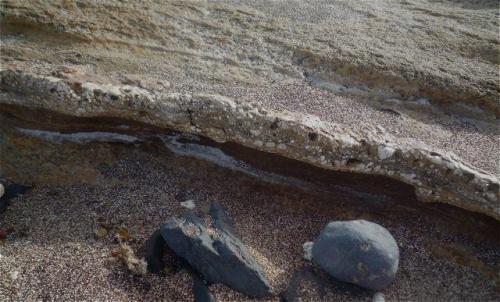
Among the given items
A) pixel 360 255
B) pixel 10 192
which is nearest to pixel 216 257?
pixel 360 255

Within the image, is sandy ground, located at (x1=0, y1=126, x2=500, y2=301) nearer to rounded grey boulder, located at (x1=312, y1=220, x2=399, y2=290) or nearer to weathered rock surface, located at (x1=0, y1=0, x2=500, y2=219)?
rounded grey boulder, located at (x1=312, y1=220, x2=399, y2=290)

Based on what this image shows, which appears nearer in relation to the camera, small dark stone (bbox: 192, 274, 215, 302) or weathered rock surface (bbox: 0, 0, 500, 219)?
small dark stone (bbox: 192, 274, 215, 302)

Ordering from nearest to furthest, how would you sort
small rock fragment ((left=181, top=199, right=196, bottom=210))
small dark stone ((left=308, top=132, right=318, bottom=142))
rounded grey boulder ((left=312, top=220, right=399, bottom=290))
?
1. rounded grey boulder ((left=312, top=220, right=399, bottom=290))
2. small dark stone ((left=308, top=132, right=318, bottom=142))
3. small rock fragment ((left=181, top=199, right=196, bottom=210))

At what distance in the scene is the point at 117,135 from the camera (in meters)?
3.39

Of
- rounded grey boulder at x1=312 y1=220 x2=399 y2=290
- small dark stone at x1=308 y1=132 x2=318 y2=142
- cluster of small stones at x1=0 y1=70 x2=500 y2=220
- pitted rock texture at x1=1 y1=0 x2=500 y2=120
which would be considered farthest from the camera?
pitted rock texture at x1=1 y1=0 x2=500 y2=120

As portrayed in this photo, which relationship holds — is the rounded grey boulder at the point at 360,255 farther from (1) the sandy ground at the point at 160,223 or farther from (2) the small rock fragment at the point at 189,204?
(2) the small rock fragment at the point at 189,204

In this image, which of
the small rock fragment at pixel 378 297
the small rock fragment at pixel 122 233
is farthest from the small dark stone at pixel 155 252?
the small rock fragment at pixel 378 297

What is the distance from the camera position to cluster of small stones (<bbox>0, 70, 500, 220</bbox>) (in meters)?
2.74

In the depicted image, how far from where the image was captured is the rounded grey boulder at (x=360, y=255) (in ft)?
8.16

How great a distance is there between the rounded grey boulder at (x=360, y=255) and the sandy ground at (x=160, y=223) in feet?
0.40

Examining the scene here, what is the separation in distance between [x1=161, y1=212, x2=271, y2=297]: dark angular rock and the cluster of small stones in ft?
2.48

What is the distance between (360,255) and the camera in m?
2.48

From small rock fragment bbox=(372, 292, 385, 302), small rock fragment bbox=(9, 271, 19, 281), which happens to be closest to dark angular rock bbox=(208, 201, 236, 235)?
small rock fragment bbox=(372, 292, 385, 302)

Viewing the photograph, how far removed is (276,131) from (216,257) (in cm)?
100
